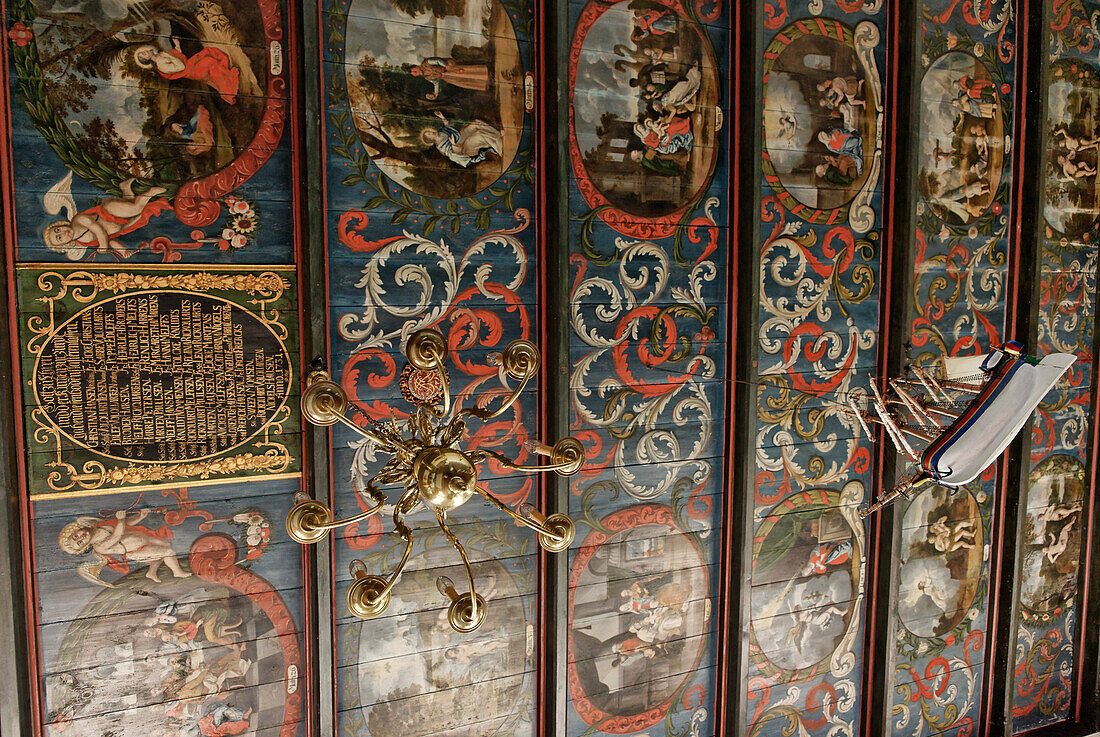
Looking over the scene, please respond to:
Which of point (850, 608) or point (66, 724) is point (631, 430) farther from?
point (66, 724)

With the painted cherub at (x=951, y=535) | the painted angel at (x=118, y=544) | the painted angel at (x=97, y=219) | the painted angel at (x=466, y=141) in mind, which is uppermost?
the painted angel at (x=466, y=141)

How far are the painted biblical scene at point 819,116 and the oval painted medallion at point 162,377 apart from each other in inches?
99.9

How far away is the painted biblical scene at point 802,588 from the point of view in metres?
3.31

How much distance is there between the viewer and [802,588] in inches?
132

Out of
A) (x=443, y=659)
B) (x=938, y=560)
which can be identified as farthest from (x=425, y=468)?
(x=938, y=560)

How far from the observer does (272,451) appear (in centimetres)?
268

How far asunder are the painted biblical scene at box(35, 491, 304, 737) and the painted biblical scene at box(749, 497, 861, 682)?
2273mm

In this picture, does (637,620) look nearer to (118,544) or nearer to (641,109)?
(118,544)

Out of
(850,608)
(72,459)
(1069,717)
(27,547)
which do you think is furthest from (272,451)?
(1069,717)

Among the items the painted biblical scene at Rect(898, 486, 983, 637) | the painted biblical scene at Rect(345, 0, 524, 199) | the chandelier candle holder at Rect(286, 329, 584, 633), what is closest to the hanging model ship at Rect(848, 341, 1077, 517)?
the painted biblical scene at Rect(898, 486, 983, 637)

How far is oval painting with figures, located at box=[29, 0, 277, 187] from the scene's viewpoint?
2.37 meters

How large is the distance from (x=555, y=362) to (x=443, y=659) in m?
1.47

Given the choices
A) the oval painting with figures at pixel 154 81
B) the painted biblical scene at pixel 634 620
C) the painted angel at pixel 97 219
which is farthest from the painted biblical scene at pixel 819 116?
the painted angel at pixel 97 219

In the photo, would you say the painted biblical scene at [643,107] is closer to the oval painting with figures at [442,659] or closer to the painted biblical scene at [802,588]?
the painted biblical scene at [802,588]
